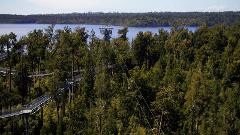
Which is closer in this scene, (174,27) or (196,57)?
(196,57)

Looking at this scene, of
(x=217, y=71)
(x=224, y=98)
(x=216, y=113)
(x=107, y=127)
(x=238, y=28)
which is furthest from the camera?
(x=238, y=28)

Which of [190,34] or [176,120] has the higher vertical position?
[190,34]

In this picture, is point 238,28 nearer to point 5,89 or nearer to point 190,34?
point 190,34

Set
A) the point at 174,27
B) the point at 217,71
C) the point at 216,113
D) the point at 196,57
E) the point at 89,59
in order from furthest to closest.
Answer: the point at 174,27 → the point at 196,57 → the point at 217,71 → the point at 89,59 → the point at 216,113

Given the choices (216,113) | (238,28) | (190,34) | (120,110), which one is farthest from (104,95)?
(238,28)

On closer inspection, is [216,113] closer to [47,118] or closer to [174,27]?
[47,118]

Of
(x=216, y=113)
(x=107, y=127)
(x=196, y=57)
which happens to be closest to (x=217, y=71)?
(x=196, y=57)
